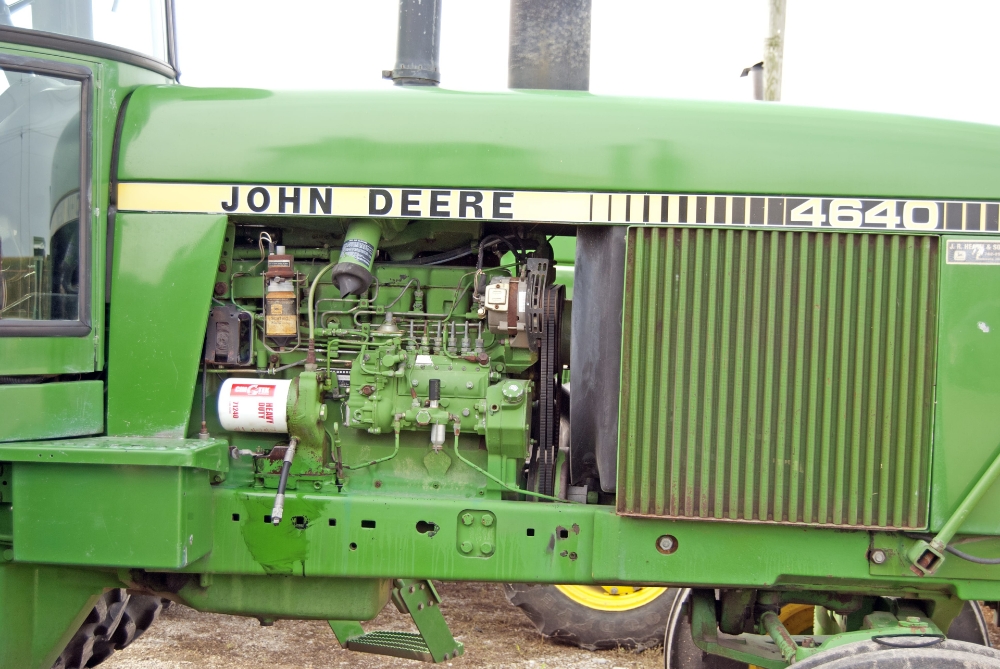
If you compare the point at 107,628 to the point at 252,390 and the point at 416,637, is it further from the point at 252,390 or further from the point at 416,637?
the point at 252,390

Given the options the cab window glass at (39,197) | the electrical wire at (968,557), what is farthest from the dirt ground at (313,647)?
the cab window glass at (39,197)

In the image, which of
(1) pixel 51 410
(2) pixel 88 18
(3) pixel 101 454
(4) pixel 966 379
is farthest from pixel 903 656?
→ (2) pixel 88 18

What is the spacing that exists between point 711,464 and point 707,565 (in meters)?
0.32

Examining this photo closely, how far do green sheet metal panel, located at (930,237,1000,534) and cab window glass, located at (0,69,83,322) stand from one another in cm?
272

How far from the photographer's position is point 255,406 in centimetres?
308

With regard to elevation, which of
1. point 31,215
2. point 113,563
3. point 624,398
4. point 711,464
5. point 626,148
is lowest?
point 113,563

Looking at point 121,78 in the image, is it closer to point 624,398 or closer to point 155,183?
point 155,183

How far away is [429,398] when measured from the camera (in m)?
3.14

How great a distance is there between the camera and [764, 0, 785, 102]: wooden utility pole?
810cm

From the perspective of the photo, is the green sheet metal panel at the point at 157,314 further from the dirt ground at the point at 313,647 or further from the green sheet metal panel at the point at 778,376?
the dirt ground at the point at 313,647

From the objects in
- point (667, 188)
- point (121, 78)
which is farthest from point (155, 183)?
point (667, 188)

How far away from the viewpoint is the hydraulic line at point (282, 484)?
292 cm

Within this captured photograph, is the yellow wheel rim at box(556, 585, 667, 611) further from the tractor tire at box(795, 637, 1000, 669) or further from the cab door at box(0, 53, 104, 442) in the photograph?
the cab door at box(0, 53, 104, 442)

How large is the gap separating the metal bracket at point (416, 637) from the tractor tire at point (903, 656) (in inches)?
51.3
